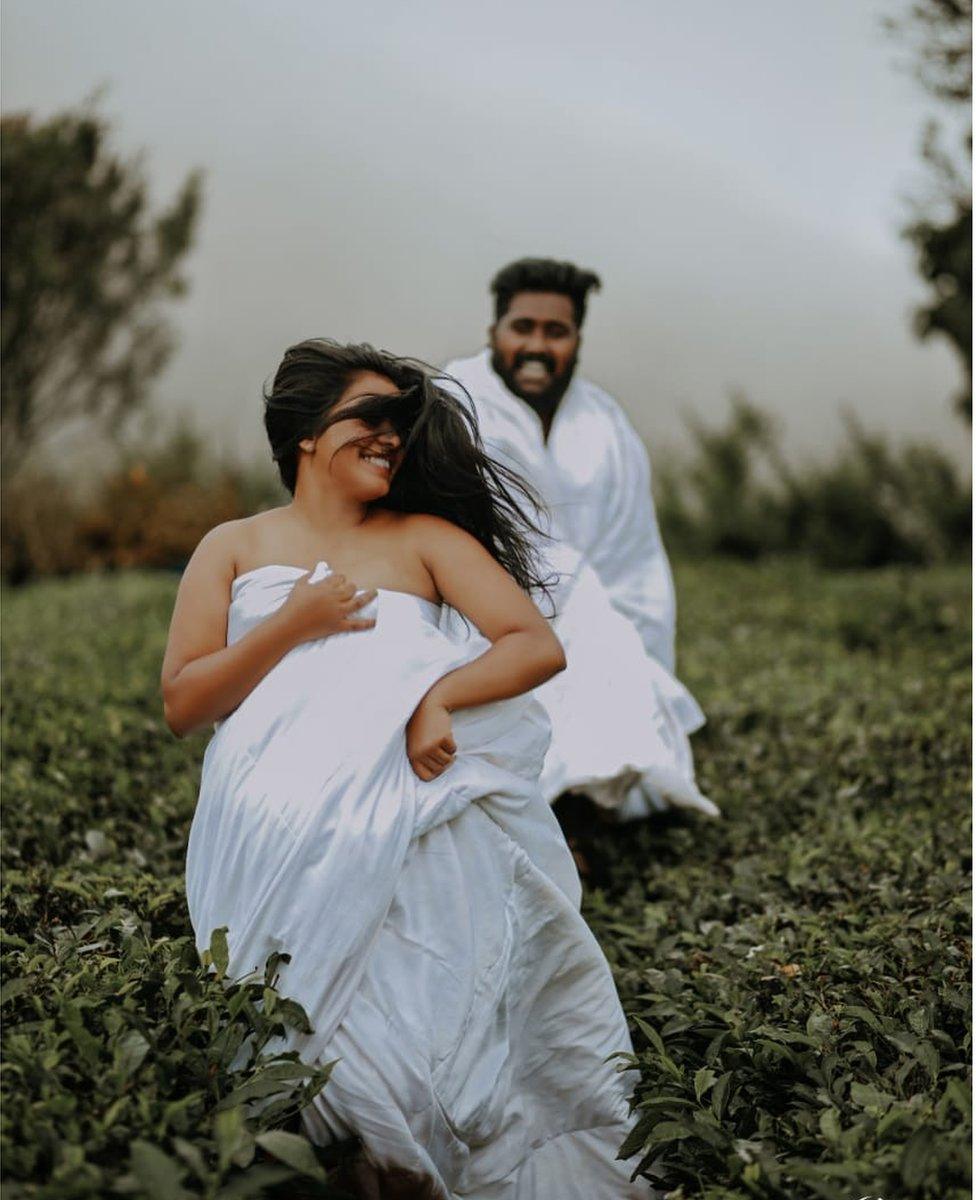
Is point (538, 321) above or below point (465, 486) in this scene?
above

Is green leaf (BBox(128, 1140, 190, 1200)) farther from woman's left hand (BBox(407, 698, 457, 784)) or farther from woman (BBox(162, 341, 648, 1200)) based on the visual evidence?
woman's left hand (BBox(407, 698, 457, 784))

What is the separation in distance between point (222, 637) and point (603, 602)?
6.69ft

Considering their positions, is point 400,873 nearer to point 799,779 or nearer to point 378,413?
point 378,413

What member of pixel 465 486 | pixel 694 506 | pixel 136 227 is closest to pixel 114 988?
pixel 465 486

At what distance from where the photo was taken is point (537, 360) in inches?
182

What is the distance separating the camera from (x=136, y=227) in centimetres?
1275

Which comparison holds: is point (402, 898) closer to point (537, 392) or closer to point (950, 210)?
point (537, 392)

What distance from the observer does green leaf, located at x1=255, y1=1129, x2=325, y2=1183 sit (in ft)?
6.64

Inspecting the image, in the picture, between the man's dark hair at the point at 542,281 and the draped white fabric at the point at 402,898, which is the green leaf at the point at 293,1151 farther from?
the man's dark hair at the point at 542,281

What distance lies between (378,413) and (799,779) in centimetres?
297

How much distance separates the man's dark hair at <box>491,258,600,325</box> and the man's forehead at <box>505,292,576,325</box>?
17 millimetres

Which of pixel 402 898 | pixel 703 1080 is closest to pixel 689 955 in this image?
pixel 703 1080

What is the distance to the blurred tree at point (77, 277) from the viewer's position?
11.9m

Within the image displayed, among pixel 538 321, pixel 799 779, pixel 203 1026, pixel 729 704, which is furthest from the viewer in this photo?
pixel 729 704
